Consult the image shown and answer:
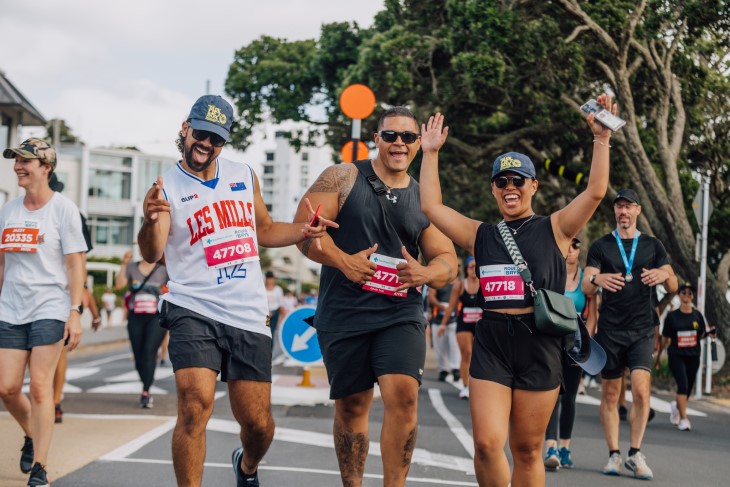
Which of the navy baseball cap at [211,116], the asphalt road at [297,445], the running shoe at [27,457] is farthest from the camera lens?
the asphalt road at [297,445]

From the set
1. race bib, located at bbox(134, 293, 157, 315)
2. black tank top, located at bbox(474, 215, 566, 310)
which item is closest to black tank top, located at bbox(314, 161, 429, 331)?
black tank top, located at bbox(474, 215, 566, 310)

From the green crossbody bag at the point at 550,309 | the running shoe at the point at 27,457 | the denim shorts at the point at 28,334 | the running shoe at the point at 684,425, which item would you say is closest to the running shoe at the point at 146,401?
the running shoe at the point at 27,457

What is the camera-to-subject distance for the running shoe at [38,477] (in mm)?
5953

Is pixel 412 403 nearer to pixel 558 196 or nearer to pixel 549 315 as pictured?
pixel 549 315

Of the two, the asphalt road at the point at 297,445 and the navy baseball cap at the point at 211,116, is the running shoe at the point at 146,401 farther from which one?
the navy baseball cap at the point at 211,116

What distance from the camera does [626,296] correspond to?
27.0 ft

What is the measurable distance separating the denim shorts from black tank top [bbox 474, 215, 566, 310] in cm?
274

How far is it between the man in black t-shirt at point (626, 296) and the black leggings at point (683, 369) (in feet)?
12.3

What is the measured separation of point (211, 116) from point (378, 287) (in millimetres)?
1264

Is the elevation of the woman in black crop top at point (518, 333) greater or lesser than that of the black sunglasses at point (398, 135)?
lesser

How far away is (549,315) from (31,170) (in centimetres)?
338

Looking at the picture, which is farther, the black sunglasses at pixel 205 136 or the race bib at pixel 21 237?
the race bib at pixel 21 237

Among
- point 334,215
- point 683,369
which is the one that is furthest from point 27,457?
point 683,369

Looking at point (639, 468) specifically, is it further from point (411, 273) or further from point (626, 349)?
point (411, 273)
